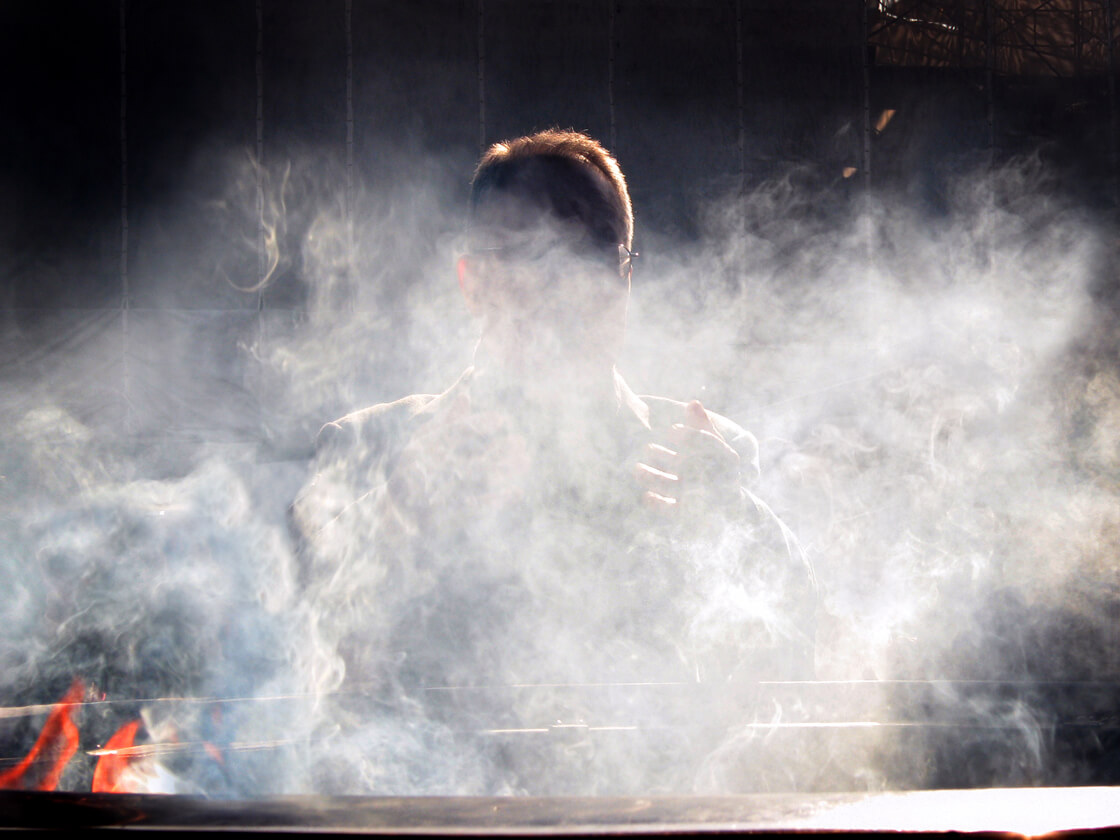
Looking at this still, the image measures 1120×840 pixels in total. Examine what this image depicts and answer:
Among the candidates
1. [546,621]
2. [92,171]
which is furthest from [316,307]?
[546,621]

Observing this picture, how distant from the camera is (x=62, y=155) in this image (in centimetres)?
627

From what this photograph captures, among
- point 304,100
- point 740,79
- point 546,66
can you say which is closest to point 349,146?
point 304,100

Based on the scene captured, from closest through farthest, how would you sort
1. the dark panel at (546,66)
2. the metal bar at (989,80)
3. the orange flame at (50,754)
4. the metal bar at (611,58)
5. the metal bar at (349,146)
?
the orange flame at (50,754) → the metal bar at (349,146) → the dark panel at (546,66) → the metal bar at (611,58) → the metal bar at (989,80)

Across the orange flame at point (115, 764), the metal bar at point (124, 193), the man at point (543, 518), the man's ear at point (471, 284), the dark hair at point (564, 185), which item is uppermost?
the metal bar at point (124, 193)

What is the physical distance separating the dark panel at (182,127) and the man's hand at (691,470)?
5657mm

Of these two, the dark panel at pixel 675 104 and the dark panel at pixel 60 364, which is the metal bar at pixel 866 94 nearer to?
the dark panel at pixel 675 104

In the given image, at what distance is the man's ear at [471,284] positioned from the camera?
1.88 metres

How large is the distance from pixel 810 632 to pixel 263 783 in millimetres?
1370

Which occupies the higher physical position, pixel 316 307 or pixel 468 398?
pixel 316 307

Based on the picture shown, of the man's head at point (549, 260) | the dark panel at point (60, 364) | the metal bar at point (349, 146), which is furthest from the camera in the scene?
the metal bar at point (349, 146)

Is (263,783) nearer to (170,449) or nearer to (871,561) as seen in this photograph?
(871,561)

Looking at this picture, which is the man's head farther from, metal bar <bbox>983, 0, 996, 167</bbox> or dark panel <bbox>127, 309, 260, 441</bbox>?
metal bar <bbox>983, 0, 996, 167</bbox>

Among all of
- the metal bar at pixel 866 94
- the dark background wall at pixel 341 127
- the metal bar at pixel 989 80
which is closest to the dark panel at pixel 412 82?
the dark background wall at pixel 341 127

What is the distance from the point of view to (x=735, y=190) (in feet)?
22.7
